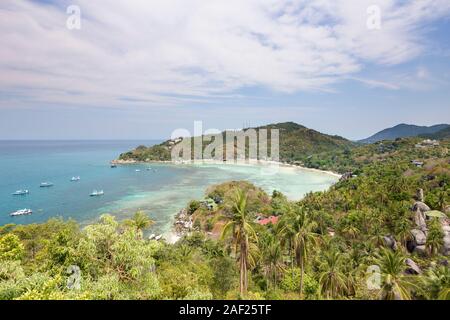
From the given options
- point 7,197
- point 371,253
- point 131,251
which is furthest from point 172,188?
point 131,251

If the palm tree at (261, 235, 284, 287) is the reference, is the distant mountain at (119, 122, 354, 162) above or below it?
above

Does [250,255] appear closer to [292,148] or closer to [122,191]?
[122,191]

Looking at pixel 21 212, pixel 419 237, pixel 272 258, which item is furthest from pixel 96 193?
pixel 419 237

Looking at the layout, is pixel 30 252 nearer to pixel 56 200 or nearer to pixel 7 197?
pixel 56 200

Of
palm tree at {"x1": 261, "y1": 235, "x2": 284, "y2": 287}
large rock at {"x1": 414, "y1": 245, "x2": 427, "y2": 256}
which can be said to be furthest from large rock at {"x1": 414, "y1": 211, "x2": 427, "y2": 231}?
palm tree at {"x1": 261, "y1": 235, "x2": 284, "y2": 287}

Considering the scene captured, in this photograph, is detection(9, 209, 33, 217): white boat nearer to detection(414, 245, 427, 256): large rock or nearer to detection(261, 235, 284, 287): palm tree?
detection(261, 235, 284, 287): palm tree
